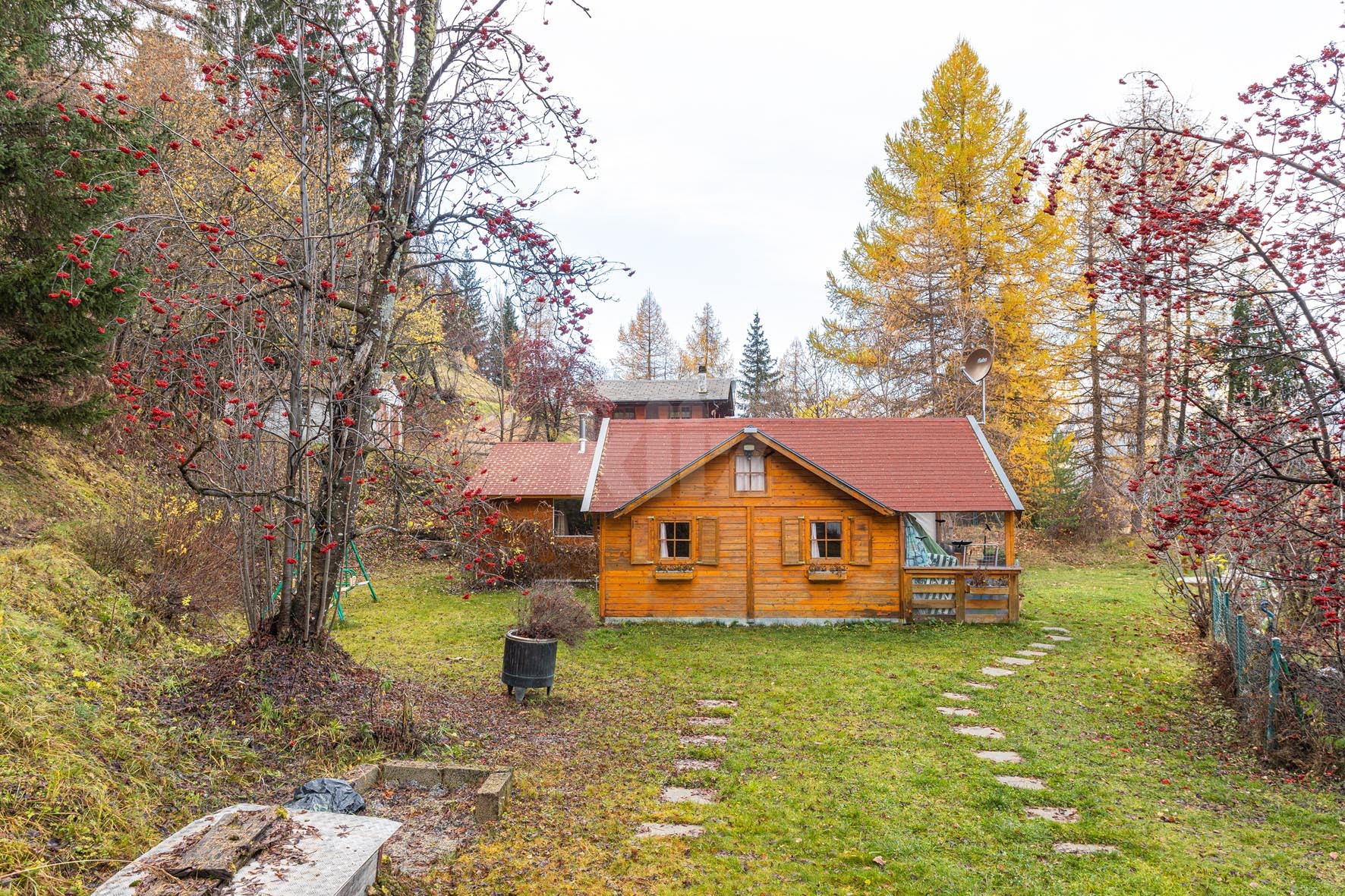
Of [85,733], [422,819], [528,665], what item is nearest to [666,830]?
[422,819]

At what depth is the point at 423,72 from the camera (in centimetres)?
760

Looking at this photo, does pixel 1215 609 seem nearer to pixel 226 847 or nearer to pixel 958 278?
pixel 226 847

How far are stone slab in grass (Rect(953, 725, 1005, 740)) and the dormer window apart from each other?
658 cm

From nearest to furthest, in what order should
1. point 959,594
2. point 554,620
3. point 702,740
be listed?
point 702,740 → point 554,620 → point 959,594

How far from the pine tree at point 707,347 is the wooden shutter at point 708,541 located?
3336 cm

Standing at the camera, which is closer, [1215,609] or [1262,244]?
[1262,244]

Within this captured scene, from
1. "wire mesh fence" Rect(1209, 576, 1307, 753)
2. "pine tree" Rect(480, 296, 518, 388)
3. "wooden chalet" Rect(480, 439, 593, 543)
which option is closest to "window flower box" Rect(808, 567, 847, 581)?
"wire mesh fence" Rect(1209, 576, 1307, 753)

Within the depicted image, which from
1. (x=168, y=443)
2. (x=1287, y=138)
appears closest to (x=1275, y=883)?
(x=1287, y=138)

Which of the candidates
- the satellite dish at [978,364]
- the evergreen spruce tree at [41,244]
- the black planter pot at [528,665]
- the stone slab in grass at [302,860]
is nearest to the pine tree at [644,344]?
the satellite dish at [978,364]

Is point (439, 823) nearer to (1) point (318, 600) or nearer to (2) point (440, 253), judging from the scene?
(1) point (318, 600)

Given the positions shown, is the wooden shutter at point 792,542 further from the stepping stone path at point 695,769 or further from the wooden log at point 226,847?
the wooden log at point 226,847

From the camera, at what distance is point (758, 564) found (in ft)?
46.7

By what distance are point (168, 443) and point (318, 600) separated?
5.74m

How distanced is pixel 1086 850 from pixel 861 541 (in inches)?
348
